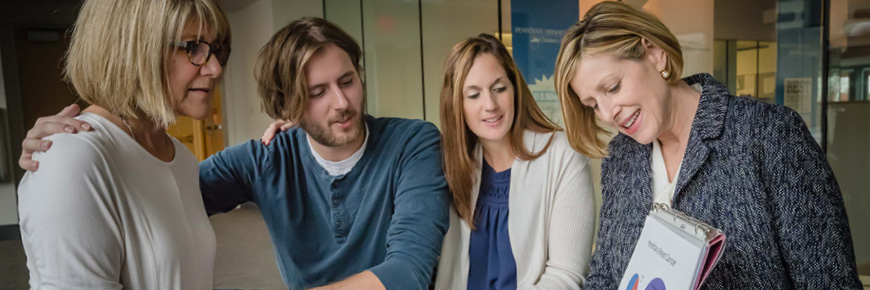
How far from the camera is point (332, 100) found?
5.10 ft

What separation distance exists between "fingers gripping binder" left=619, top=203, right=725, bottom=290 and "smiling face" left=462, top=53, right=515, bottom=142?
2.25 feet

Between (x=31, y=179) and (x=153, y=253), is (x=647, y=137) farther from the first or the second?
(x=31, y=179)

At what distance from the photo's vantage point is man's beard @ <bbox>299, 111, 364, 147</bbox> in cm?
157

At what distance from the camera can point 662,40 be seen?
1.29 meters

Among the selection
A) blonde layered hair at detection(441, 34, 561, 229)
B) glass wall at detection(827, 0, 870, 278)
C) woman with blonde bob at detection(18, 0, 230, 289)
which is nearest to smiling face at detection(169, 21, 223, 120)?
woman with blonde bob at detection(18, 0, 230, 289)

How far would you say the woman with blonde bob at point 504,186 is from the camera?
1.66 metres

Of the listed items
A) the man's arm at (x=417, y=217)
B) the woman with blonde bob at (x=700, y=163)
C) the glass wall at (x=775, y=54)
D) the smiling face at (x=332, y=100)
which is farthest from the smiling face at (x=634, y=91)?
the glass wall at (x=775, y=54)

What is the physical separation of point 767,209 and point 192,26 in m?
1.27

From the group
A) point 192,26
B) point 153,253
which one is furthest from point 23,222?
point 192,26

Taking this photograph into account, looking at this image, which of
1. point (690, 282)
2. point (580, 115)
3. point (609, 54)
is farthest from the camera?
point (580, 115)

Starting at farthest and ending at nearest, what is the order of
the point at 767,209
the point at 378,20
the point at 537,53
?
the point at 378,20 → the point at 537,53 → the point at 767,209

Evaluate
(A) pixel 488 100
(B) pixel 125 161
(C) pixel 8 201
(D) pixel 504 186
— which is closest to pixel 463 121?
(A) pixel 488 100

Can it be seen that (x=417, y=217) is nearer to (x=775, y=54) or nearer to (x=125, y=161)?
(x=125, y=161)

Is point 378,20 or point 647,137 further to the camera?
point 378,20
